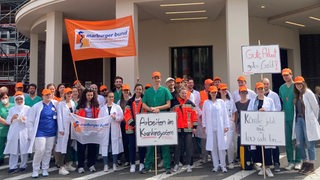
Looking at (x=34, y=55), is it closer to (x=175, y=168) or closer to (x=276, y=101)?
(x=175, y=168)

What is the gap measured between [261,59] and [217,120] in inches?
86.5

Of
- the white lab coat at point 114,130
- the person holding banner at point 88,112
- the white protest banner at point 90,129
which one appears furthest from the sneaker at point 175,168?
the person holding banner at point 88,112

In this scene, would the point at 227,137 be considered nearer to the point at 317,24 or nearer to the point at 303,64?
the point at 317,24

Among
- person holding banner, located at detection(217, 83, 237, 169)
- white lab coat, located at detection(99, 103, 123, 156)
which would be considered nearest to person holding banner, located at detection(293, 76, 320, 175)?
person holding banner, located at detection(217, 83, 237, 169)

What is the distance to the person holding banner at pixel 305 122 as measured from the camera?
22.4ft

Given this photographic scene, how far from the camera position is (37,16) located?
13648 mm

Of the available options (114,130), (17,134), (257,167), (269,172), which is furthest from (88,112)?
(269,172)

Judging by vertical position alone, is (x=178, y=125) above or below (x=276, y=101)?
below

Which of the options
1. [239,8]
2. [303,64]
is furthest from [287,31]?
[239,8]

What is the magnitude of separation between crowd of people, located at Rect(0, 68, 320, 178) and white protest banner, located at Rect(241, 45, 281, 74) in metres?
0.65

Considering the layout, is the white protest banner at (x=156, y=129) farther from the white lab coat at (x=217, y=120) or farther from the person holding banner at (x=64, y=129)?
the person holding banner at (x=64, y=129)

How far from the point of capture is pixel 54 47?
12523 mm

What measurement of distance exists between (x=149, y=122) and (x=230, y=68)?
419 cm

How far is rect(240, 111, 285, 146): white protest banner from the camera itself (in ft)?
21.9
